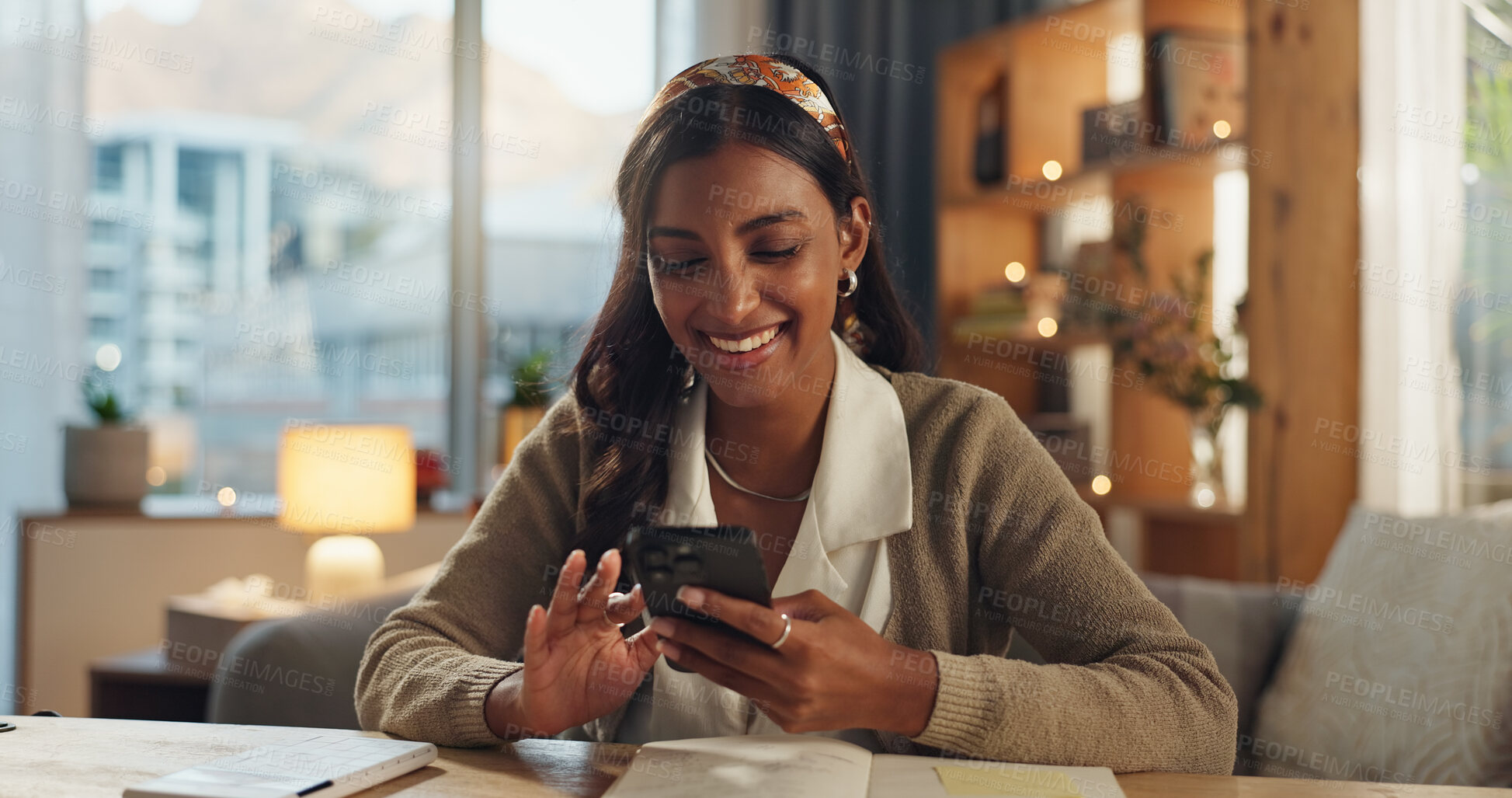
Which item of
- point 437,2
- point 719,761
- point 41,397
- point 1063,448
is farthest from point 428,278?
point 719,761

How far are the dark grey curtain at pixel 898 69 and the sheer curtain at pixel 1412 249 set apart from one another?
5.26 feet

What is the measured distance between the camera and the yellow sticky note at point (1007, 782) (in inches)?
35.2

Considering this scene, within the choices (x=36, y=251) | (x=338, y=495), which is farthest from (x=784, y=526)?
(x=36, y=251)

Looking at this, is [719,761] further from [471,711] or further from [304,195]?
[304,195]

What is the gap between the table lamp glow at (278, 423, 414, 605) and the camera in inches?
102

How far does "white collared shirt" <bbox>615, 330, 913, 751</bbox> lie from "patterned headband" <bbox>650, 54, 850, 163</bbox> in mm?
299

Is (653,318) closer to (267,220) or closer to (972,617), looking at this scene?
(972,617)

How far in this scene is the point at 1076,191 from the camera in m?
3.28

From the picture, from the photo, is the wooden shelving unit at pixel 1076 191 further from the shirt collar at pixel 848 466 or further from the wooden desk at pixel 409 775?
the wooden desk at pixel 409 775

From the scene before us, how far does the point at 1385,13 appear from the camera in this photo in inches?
97.2

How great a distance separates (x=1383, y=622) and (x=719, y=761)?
124 cm

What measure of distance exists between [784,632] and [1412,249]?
2.05m

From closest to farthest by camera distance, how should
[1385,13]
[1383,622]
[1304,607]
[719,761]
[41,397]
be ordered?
[719,761]
[1383,622]
[1304,607]
[1385,13]
[41,397]

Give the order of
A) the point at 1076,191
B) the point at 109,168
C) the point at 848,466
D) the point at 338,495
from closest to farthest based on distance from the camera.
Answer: the point at 848,466
the point at 338,495
the point at 1076,191
the point at 109,168
